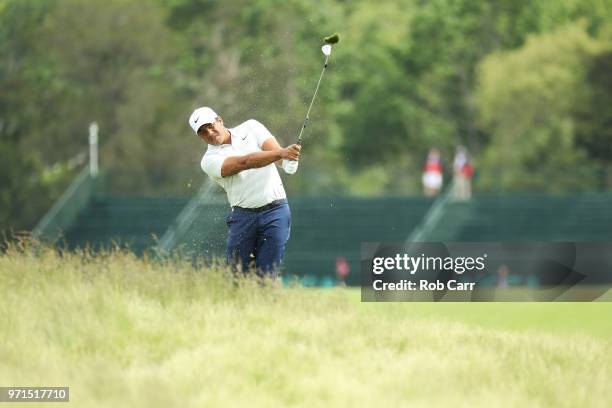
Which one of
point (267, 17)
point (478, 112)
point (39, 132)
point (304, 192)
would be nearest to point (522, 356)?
point (304, 192)

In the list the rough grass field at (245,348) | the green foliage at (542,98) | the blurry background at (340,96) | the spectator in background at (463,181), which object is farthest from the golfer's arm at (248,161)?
the green foliage at (542,98)

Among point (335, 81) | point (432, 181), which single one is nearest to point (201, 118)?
point (432, 181)

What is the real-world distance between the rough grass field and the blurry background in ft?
80.1

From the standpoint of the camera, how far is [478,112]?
6644 centimetres

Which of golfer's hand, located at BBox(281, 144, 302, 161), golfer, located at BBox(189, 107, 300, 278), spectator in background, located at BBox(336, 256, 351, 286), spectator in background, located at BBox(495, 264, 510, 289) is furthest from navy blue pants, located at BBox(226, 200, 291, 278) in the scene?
→ spectator in background, located at BBox(336, 256, 351, 286)

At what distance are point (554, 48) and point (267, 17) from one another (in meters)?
11.3

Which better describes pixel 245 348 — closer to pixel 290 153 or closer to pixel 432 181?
pixel 290 153

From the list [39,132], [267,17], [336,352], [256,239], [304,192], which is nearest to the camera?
[336,352]

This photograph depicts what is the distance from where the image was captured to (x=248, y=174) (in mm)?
12992

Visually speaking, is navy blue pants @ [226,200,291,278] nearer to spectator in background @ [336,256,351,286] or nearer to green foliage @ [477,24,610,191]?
spectator in background @ [336,256,351,286]

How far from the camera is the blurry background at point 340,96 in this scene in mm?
39000

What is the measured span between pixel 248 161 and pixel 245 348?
98.3 inches

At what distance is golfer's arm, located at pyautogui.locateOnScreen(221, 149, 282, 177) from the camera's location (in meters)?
12.4

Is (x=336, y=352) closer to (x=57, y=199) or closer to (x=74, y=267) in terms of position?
(x=74, y=267)
